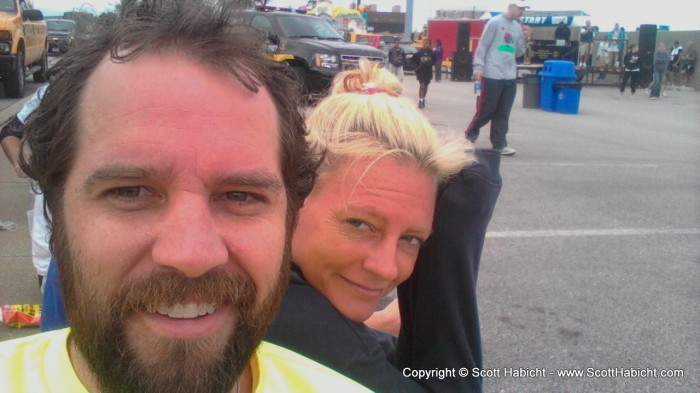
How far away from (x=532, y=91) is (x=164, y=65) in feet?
57.2

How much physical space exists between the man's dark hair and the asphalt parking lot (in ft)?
2.76

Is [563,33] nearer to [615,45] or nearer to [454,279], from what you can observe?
[615,45]

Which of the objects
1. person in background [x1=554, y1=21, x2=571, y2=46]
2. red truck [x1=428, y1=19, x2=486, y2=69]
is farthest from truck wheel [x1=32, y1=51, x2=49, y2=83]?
person in background [x1=554, y1=21, x2=571, y2=46]

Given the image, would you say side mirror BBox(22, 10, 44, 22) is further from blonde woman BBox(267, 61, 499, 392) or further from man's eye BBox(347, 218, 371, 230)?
man's eye BBox(347, 218, 371, 230)

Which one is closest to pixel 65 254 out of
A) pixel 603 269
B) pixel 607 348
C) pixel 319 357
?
pixel 319 357

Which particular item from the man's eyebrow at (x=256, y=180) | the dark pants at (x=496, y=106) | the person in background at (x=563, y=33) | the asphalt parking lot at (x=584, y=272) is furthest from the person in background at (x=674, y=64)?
the man's eyebrow at (x=256, y=180)

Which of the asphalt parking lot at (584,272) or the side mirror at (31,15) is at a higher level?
the side mirror at (31,15)

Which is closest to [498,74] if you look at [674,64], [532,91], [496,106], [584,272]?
[496,106]

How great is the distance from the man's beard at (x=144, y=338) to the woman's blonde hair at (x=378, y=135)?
76 cm

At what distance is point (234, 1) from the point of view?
1553 mm

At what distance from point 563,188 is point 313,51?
21.3 ft

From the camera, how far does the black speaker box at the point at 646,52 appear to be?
26.6 meters

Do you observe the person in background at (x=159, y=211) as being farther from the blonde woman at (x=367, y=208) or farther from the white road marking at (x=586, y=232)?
the white road marking at (x=586, y=232)

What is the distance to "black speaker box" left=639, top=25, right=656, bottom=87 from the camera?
2664 centimetres
